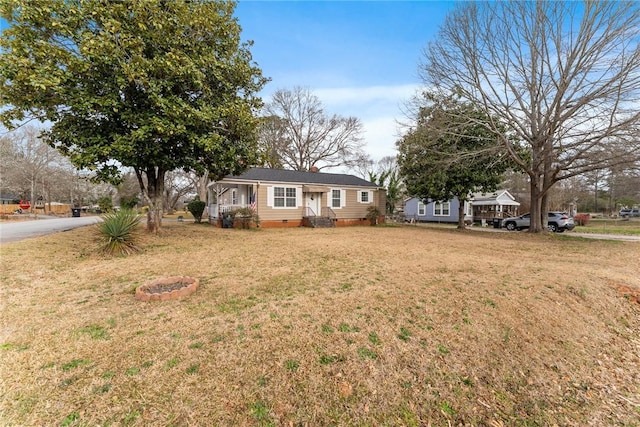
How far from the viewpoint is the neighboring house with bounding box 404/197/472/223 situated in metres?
26.8

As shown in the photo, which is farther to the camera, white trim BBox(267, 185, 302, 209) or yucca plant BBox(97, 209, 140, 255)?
white trim BBox(267, 185, 302, 209)

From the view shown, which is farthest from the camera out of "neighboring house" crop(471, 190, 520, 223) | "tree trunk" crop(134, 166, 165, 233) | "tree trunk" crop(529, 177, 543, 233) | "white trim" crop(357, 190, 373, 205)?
"neighboring house" crop(471, 190, 520, 223)

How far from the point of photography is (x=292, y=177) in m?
18.4

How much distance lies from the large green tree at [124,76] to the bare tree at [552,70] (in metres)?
10.0

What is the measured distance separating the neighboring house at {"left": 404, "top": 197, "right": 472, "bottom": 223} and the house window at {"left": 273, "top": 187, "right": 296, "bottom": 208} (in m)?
13.5

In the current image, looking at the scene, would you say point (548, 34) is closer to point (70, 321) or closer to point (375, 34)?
point (375, 34)

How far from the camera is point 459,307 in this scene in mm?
4168

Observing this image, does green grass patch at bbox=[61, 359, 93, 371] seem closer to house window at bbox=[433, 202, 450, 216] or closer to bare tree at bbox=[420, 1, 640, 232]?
bare tree at bbox=[420, 1, 640, 232]

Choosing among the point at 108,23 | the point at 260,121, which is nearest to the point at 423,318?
the point at 260,121

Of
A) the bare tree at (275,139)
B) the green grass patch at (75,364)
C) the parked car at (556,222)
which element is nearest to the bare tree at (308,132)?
the bare tree at (275,139)

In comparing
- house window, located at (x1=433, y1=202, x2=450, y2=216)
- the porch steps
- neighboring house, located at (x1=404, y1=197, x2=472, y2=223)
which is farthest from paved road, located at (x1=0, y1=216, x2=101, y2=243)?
house window, located at (x1=433, y1=202, x2=450, y2=216)

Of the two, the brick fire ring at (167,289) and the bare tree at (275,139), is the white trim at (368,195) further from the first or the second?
the brick fire ring at (167,289)

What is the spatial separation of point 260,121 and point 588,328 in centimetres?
1058

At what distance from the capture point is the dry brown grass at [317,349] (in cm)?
224
